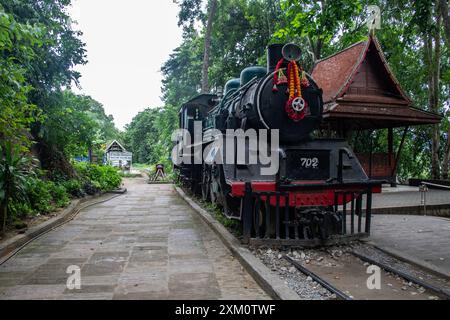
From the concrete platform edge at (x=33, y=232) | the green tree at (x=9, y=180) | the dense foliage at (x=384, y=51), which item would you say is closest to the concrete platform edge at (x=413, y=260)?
the concrete platform edge at (x=33, y=232)

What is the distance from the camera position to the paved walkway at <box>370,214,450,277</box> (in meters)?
5.20

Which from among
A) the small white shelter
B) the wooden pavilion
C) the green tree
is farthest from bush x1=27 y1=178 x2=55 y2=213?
the small white shelter

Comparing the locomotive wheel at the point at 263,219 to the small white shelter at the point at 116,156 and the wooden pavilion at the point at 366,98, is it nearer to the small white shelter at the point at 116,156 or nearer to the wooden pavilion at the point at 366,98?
the wooden pavilion at the point at 366,98

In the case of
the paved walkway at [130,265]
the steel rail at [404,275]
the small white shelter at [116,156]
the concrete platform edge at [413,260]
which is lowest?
the paved walkway at [130,265]

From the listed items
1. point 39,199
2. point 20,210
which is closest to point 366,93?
point 39,199

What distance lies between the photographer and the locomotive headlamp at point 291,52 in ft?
19.6

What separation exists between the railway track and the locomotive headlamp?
9.71ft

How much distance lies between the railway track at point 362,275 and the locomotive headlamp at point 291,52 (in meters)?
2.96

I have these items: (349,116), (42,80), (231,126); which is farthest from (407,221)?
(42,80)

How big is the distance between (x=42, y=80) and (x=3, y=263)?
22.1 feet

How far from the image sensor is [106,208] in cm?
1092

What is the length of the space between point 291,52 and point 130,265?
3.92 meters

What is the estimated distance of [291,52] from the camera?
602 cm
